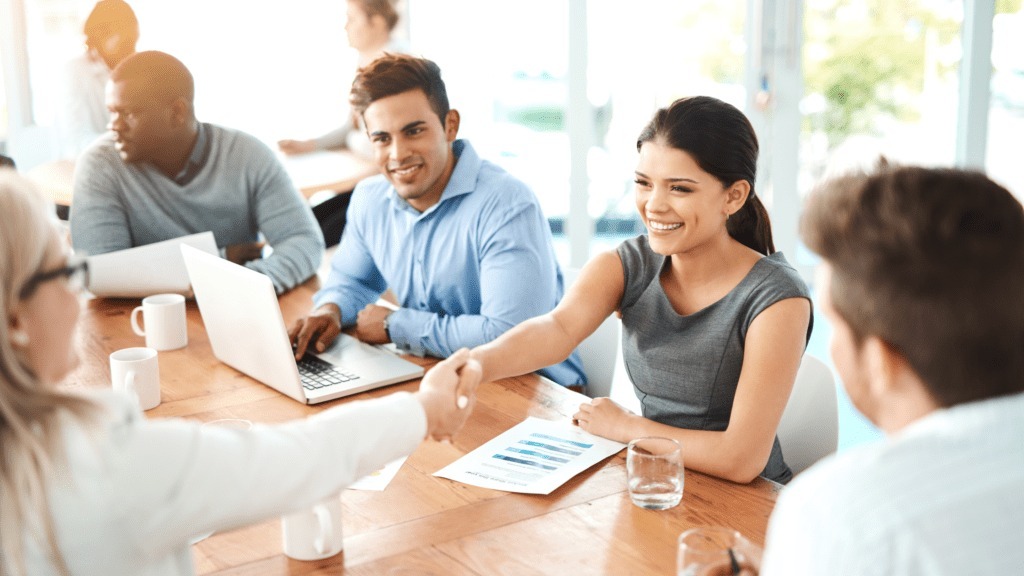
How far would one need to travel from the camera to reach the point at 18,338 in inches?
36.0

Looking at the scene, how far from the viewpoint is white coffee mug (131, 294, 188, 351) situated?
90.7 inches

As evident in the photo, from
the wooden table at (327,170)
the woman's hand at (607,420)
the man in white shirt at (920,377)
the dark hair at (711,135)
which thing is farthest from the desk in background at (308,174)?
the man in white shirt at (920,377)

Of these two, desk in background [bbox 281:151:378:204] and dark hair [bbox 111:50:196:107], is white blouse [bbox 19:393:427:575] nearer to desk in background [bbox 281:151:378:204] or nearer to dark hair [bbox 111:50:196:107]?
dark hair [bbox 111:50:196:107]

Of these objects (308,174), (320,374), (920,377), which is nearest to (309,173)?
(308,174)

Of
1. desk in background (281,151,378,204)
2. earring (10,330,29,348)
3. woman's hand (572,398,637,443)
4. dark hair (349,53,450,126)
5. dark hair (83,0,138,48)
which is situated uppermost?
dark hair (83,0,138,48)

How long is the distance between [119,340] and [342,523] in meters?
1.19

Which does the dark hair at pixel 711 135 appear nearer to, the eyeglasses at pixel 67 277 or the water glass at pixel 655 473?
the water glass at pixel 655 473

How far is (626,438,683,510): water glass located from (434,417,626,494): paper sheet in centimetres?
12

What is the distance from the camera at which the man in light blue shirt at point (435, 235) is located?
7.64 ft

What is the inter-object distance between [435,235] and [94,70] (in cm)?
251

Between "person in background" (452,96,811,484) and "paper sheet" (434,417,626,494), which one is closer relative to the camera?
"paper sheet" (434,417,626,494)

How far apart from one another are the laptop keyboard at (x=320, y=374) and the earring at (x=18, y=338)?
109 cm

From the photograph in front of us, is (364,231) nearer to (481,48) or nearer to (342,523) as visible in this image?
(342,523)

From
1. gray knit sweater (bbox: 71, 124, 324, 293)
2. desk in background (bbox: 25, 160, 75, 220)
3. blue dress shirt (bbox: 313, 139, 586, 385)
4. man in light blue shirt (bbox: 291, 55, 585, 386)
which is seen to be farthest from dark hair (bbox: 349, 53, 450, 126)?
desk in background (bbox: 25, 160, 75, 220)
